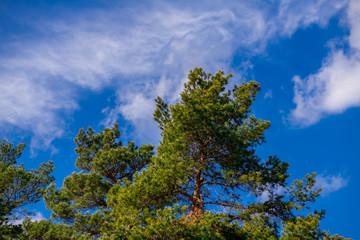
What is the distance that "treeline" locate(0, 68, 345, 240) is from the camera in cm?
880

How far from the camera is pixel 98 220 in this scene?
14.0 m

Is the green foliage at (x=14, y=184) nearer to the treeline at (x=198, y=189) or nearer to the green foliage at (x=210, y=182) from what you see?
the treeline at (x=198, y=189)

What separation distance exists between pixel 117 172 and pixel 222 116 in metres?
10.3

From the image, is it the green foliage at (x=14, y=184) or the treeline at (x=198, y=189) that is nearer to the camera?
the treeline at (x=198, y=189)

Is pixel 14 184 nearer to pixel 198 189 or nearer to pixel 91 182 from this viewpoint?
pixel 91 182

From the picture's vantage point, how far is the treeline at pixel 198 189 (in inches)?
347

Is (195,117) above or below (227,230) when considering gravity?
above

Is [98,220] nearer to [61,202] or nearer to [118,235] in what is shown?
[61,202]

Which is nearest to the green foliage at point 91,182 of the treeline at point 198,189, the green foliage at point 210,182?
the treeline at point 198,189

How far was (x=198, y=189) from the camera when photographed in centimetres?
→ 1180

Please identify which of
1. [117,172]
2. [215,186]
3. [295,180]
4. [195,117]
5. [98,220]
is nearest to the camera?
[295,180]

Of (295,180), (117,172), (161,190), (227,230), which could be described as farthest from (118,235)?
(117,172)

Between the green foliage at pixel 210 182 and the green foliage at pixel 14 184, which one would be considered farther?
the green foliage at pixel 14 184

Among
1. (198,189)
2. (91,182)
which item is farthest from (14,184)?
(198,189)
